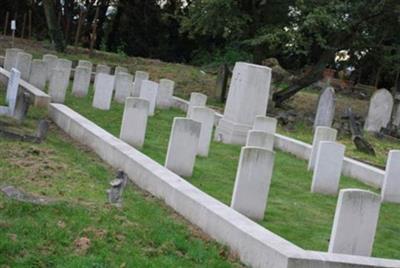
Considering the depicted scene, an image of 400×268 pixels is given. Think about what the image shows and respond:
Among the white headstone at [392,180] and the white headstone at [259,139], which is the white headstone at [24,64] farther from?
the white headstone at [392,180]

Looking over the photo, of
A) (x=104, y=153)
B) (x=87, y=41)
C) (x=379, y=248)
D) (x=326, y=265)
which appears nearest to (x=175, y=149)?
(x=104, y=153)

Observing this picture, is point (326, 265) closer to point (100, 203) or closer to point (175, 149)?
point (100, 203)

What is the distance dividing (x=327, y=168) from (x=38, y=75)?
31.1ft

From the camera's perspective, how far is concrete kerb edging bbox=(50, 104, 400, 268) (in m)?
5.96

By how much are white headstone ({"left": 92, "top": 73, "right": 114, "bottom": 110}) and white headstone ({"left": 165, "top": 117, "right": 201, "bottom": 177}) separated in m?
6.32

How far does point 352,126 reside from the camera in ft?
61.8

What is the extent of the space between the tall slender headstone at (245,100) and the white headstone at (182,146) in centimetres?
493

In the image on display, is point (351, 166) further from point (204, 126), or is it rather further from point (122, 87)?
point (122, 87)

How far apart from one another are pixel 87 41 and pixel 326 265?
1466 inches

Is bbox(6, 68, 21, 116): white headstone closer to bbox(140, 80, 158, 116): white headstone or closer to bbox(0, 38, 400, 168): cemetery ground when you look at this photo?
bbox(140, 80, 158, 116): white headstone

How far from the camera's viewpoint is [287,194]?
974cm

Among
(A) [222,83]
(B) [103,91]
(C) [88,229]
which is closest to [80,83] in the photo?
(B) [103,91]

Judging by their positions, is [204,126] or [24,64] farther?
[24,64]

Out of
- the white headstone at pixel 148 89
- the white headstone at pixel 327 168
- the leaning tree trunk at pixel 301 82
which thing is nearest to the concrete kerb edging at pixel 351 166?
the white headstone at pixel 327 168
